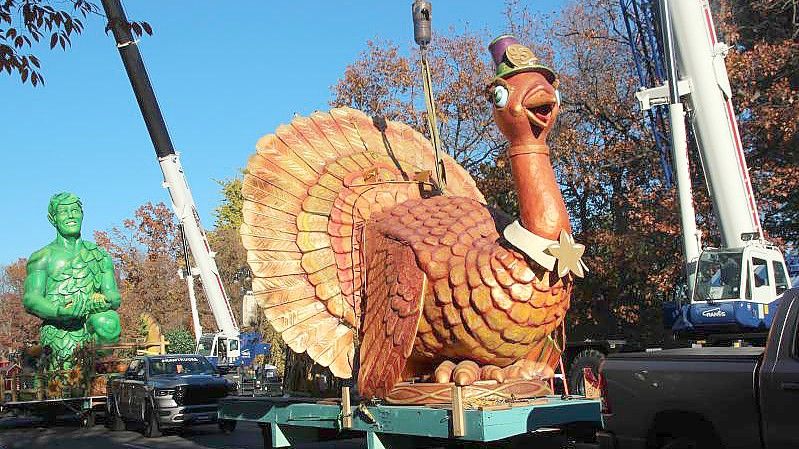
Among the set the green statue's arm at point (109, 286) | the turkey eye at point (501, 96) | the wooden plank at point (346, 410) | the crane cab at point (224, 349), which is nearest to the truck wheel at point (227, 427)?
the green statue's arm at point (109, 286)

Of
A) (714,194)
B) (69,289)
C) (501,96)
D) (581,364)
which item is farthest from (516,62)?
(69,289)

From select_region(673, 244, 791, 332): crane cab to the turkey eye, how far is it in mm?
7894

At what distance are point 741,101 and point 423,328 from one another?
1466cm

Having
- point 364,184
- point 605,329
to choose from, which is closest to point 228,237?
point 605,329

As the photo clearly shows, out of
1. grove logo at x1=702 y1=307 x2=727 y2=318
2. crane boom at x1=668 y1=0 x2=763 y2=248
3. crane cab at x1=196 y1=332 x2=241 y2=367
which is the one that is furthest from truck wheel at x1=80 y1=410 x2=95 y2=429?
crane boom at x1=668 y1=0 x2=763 y2=248

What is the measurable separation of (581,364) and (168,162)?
11432mm

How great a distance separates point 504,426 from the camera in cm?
607

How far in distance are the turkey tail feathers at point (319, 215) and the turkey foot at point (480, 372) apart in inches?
41.0

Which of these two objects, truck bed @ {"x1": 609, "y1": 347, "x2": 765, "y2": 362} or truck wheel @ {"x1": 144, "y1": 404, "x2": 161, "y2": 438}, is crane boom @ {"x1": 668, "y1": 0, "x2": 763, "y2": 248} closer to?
truck bed @ {"x1": 609, "y1": 347, "x2": 765, "y2": 362}

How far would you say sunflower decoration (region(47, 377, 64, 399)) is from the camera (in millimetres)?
16766

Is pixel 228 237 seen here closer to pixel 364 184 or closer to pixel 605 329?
pixel 605 329

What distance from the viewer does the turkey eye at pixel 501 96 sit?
685cm

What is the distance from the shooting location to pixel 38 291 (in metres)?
17.2

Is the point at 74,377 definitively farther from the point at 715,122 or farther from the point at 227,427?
the point at 715,122
